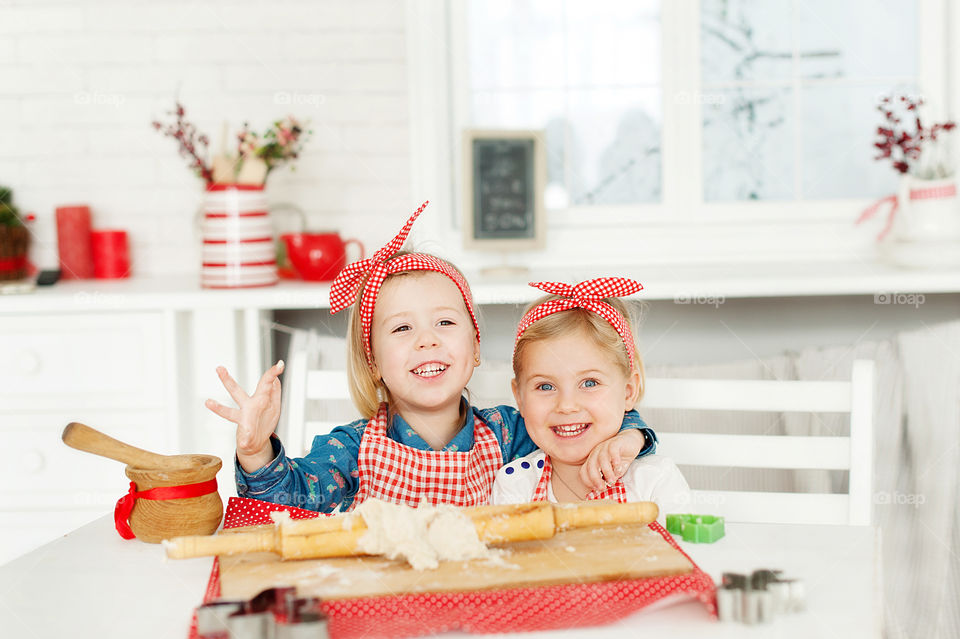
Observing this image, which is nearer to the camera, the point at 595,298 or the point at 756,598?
the point at 756,598

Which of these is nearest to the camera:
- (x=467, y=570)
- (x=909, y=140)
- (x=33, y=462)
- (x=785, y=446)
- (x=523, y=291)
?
(x=467, y=570)

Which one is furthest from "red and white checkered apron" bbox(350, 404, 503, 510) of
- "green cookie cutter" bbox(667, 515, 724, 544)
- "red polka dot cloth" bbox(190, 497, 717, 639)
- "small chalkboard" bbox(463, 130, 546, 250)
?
"small chalkboard" bbox(463, 130, 546, 250)

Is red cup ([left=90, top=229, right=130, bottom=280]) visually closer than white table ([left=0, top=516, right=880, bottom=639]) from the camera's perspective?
No

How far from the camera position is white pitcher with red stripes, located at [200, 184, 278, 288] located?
2463mm

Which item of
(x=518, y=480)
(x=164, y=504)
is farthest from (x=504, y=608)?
(x=518, y=480)

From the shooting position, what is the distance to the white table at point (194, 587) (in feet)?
2.87

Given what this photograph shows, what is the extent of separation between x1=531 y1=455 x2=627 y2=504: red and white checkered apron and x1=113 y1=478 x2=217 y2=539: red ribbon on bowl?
56 cm

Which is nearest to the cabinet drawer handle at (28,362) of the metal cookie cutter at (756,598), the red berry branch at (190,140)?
the red berry branch at (190,140)

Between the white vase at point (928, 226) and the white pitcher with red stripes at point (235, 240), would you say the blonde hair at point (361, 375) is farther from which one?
the white vase at point (928, 226)

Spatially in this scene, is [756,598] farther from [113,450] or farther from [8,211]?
[8,211]

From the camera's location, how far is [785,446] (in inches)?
65.0
